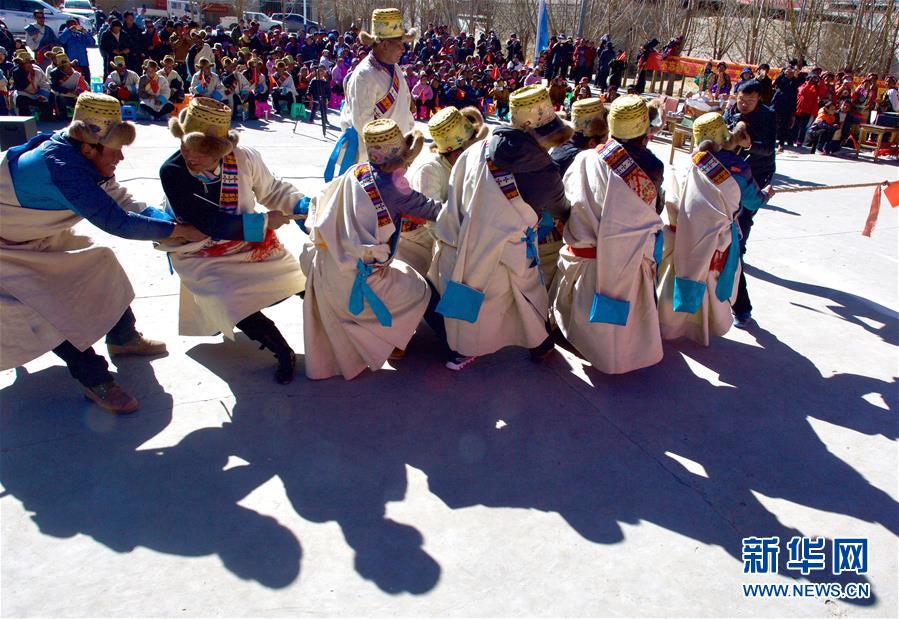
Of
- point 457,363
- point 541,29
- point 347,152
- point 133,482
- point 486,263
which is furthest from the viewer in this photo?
point 541,29

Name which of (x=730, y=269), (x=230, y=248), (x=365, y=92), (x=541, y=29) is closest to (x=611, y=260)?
(x=730, y=269)

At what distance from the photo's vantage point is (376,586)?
2455 mm

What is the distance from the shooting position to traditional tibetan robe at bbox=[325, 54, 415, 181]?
4898mm

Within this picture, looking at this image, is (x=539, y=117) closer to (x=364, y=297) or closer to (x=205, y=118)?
(x=364, y=297)

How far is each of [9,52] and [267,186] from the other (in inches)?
528

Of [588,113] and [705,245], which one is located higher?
[588,113]

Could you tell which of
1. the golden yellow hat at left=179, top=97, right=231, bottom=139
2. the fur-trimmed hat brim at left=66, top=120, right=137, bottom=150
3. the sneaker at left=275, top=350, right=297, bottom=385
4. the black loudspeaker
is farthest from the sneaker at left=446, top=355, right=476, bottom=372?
the black loudspeaker

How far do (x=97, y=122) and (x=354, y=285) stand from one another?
1354 millimetres

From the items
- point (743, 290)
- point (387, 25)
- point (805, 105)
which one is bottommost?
point (743, 290)

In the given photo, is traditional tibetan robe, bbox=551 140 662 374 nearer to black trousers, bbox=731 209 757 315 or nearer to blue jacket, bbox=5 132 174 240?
black trousers, bbox=731 209 757 315

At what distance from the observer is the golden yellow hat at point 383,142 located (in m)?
3.33

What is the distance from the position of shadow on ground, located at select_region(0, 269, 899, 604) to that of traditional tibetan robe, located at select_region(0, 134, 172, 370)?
400 millimetres

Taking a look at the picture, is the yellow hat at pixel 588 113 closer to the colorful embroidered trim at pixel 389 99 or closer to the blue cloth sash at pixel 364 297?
the blue cloth sash at pixel 364 297

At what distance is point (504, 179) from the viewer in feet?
11.4
